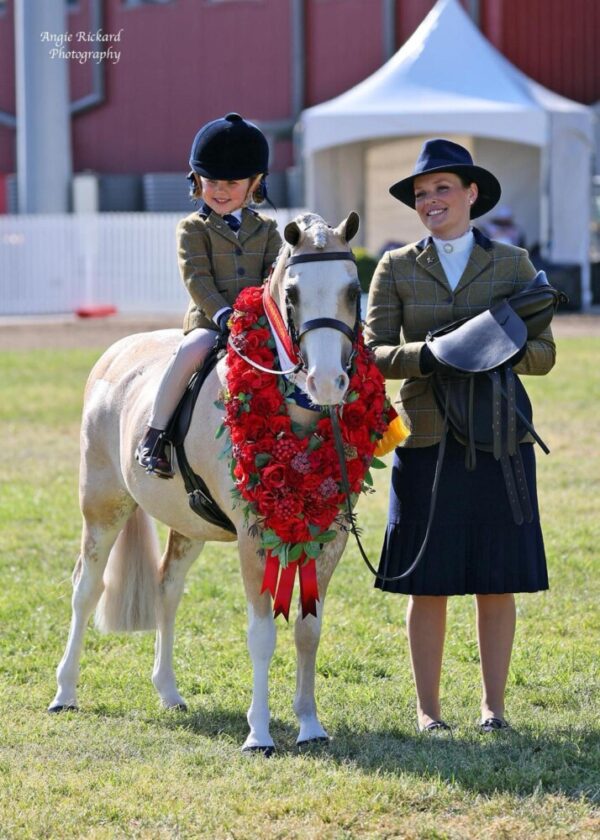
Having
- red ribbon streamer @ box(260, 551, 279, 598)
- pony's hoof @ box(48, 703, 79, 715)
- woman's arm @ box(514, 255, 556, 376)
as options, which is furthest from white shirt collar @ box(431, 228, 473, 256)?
pony's hoof @ box(48, 703, 79, 715)

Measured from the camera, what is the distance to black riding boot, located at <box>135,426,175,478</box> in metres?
5.22

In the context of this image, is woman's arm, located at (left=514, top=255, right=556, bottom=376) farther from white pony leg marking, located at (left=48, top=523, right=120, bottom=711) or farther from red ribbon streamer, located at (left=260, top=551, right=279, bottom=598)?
white pony leg marking, located at (left=48, top=523, right=120, bottom=711)

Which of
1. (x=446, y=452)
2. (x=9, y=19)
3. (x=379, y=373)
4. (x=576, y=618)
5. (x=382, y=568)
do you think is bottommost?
(x=576, y=618)

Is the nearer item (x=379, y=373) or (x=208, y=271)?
(x=379, y=373)

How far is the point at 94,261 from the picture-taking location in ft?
80.3

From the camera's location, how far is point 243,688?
19.2 feet

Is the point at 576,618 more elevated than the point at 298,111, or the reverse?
the point at 298,111

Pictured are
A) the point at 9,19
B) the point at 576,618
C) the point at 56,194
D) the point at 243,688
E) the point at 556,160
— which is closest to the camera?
the point at 243,688

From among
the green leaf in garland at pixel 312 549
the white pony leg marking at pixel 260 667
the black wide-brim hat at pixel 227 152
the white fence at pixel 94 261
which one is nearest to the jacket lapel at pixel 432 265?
the black wide-brim hat at pixel 227 152

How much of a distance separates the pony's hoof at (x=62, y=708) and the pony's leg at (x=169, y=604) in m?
0.36

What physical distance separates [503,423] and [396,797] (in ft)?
4.61

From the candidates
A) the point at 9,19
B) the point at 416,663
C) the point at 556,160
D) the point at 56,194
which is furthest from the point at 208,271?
the point at 9,19

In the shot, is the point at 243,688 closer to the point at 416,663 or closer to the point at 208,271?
the point at 416,663

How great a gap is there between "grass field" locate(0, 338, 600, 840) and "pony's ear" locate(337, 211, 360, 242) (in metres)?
1.86
